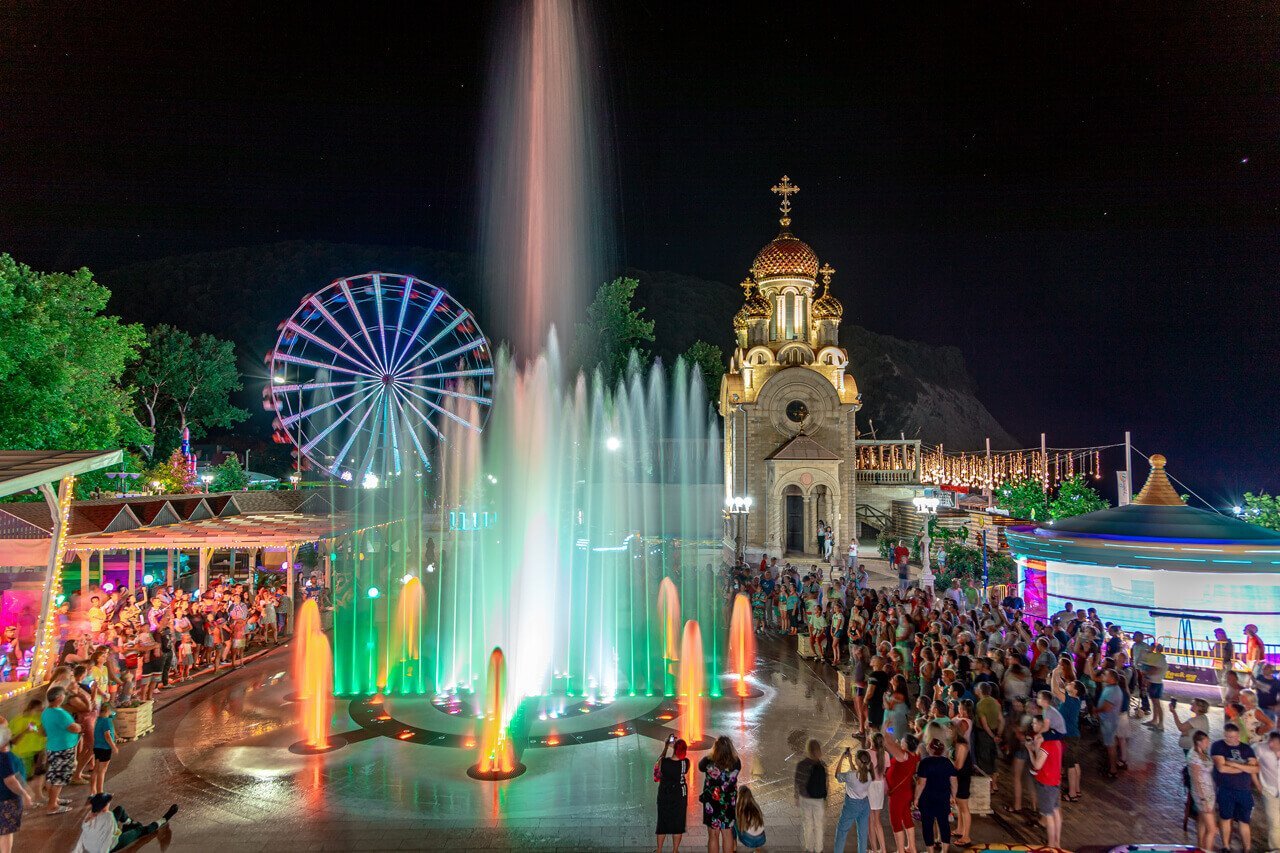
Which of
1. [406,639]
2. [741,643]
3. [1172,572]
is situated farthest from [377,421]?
[1172,572]

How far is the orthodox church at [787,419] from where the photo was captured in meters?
35.5

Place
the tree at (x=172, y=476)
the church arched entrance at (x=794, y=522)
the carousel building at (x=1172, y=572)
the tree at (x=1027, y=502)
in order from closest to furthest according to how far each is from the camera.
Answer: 1. the carousel building at (x=1172, y=572)
2. the tree at (x=1027, y=502)
3. the church arched entrance at (x=794, y=522)
4. the tree at (x=172, y=476)

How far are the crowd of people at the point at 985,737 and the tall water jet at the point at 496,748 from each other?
234 centimetres

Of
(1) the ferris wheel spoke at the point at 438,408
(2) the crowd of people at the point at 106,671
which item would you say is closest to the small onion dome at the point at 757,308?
(1) the ferris wheel spoke at the point at 438,408

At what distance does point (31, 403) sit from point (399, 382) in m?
14.3

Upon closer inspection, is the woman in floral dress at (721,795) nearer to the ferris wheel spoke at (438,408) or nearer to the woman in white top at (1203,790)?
the woman in white top at (1203,790)

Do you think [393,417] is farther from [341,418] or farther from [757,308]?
[757,308]

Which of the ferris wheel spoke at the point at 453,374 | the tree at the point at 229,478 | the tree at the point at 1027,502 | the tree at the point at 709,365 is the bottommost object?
the tree at the point at 1027,502

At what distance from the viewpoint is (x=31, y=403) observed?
23.0 m

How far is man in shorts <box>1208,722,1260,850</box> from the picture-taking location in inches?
283

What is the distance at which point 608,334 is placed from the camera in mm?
50125

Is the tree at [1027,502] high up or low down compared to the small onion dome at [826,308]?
down

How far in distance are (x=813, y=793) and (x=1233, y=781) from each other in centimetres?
399

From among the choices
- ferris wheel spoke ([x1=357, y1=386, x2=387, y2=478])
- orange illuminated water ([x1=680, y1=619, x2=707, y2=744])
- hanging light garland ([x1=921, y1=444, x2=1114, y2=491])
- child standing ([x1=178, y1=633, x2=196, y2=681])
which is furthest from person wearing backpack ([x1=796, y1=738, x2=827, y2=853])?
hanging light garland ([x1=921, y1=444, x2=1114, y2=491])
